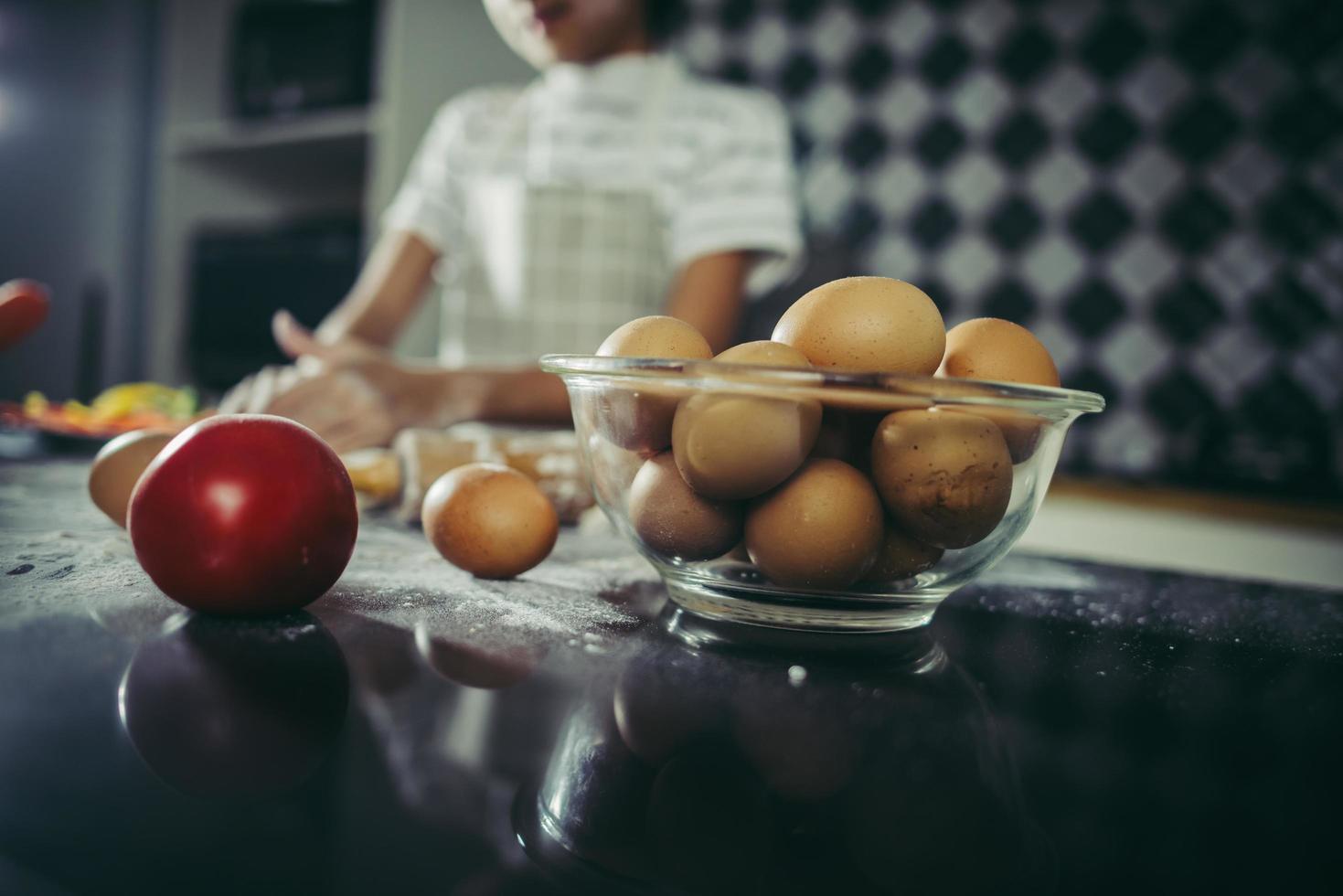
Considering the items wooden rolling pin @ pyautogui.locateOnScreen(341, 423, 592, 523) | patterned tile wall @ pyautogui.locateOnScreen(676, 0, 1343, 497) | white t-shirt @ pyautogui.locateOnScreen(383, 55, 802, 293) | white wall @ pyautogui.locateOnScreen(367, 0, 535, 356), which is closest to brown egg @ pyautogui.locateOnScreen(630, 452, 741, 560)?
wooden rolling pin @ pyautogui.locateOnScreen(341, 423, 592, 523)

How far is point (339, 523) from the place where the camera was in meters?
0.42

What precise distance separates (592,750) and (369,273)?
1603 mm

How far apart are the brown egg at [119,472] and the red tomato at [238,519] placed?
0.55 feet

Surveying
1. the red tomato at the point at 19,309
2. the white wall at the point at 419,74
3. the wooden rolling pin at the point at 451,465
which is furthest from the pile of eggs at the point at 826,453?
the white wall at the point at 419,74

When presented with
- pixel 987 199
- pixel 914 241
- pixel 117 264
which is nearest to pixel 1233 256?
pixel 987 199

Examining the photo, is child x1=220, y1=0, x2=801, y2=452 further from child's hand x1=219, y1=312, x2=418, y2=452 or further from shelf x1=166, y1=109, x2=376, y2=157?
shelf x1=166, y1=109, x2=376, y2=157

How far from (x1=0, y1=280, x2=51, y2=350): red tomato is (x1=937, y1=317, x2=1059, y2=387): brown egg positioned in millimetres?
700

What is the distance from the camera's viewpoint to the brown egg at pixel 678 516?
0.41 m

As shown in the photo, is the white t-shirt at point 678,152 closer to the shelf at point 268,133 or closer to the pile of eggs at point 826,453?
the shelf at point 268,133

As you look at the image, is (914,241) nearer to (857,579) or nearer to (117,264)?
(857,579)

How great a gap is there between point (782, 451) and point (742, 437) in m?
0.02

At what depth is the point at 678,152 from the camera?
157 centimetres

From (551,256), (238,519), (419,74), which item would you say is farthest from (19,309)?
(419,74)

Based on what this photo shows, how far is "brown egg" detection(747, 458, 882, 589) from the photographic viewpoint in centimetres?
38
